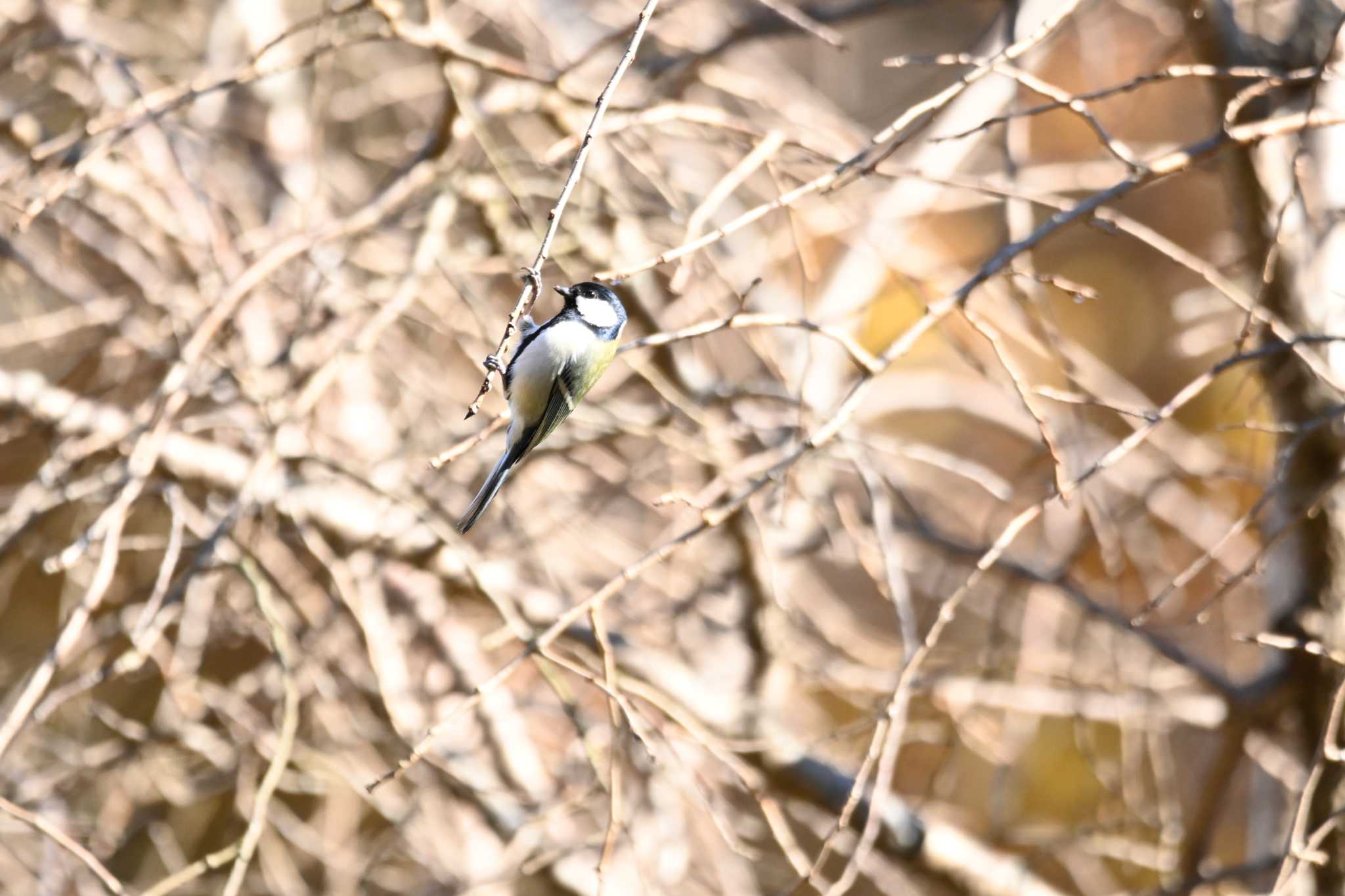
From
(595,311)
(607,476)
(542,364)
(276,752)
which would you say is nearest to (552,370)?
(542,364)

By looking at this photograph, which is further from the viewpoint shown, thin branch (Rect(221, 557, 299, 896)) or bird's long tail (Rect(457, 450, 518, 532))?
bird's long tail (Rect(457, 450, 518, 532))

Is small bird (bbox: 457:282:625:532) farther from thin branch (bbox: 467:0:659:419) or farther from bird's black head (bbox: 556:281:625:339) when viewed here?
thin branch (bbox: 467:0:659:419)

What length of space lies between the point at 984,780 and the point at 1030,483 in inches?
83.1

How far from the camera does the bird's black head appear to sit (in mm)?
2484

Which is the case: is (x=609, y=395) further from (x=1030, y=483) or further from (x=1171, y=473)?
(x=1030, y=483)

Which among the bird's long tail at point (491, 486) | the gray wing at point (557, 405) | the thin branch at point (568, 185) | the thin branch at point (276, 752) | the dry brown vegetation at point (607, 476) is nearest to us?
the thin branch at point (568, 185)

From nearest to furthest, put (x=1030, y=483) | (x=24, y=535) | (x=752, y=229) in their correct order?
(x=24, y=535) → (x=752, y=229) → (x=1030, y=483)

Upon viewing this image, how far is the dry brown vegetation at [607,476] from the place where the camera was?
2451mm

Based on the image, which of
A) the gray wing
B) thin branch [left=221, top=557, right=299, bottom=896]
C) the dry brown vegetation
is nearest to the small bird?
the gray wing

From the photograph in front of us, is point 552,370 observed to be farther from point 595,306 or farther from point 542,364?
point 595,306

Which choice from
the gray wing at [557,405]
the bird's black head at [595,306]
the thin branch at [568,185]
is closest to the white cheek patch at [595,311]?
the bird's black head at [595,306]

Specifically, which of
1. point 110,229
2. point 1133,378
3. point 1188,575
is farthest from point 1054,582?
point 1133,378

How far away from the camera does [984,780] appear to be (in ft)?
22.3

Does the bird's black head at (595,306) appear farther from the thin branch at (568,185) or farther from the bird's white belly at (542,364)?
the thin branch at (568,185)
